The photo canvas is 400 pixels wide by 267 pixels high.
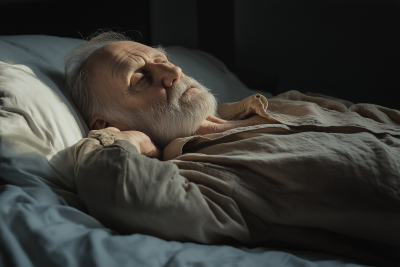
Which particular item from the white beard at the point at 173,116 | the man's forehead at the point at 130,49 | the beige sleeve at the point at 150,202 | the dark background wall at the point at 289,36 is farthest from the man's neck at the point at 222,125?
the dark background wall at the point at 289,36

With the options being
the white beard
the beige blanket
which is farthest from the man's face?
the beige blanket

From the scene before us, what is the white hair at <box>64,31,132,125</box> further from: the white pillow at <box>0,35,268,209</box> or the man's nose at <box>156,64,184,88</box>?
the man's nose at <box>156,64,184,88</box>

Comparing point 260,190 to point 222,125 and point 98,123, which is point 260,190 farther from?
point 98,123

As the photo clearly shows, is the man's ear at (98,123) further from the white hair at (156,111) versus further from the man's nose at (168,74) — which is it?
the man's nose at (168,74)

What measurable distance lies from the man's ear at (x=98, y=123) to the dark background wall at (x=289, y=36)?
66cm

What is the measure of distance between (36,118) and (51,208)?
0.26 m

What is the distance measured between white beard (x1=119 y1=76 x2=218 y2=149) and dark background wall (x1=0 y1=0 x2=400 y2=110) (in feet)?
2.38

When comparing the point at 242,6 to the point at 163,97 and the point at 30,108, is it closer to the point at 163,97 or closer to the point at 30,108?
the point at 163,97

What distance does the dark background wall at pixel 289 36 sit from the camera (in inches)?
75.1

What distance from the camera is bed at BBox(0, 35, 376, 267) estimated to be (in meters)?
0.49

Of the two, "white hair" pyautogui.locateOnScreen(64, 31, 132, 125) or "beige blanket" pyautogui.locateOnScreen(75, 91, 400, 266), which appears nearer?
"beige blanket" pyautogui.locateOnScreen(75, 91, 400, 266)

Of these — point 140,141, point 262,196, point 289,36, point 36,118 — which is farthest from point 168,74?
point 289,36

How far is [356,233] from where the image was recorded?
25.4 inches

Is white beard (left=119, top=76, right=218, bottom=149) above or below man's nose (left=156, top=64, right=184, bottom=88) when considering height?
below
